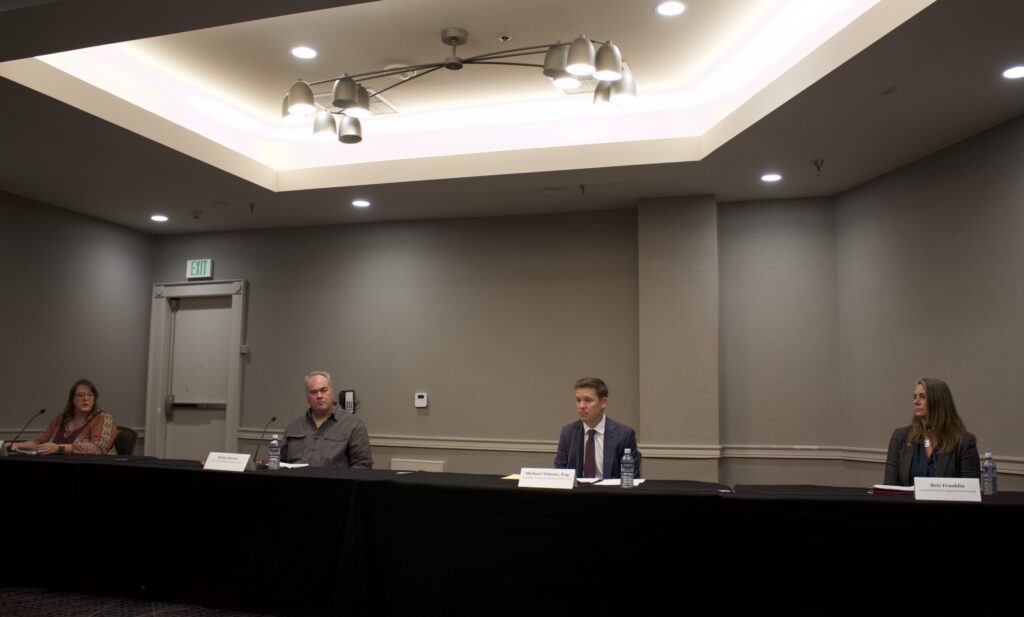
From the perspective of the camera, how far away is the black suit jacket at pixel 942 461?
145 inches

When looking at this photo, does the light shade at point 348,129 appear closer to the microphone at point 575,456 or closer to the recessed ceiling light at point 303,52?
the recessed ceiling light at point 303,52

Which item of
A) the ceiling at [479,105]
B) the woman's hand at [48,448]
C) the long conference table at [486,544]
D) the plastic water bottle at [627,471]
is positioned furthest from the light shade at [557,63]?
the woman's hand at [48,448]

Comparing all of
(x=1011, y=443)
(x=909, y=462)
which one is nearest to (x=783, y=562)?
(x=909, y=462)

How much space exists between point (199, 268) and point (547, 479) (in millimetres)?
5634

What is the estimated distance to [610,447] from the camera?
3.93 meters

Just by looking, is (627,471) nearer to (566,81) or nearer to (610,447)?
(610,447)

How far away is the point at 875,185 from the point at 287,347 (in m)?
5.37

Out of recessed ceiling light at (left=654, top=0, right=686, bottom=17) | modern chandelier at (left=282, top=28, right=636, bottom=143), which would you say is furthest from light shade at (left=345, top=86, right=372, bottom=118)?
recessed ceiling light at (left=654, top=0, right=686, bottom=17)

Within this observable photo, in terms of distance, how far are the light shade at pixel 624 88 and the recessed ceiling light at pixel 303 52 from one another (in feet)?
6.44

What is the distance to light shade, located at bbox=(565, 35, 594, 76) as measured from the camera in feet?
11.5

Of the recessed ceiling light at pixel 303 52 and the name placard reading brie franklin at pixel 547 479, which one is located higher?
the recessed ceiling light at pixel 303 52

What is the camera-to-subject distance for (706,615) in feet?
9.10

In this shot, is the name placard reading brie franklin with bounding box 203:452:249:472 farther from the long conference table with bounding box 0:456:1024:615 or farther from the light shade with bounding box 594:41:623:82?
the light shade with bounding box 594:41:623:82

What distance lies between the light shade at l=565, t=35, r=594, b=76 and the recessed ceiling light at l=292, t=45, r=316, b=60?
6.35 ft
